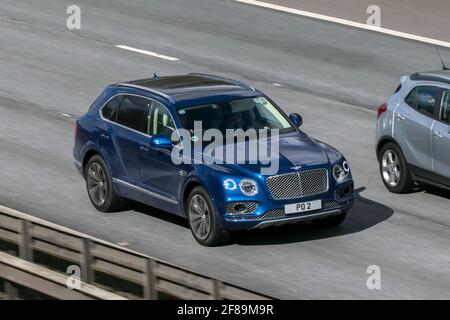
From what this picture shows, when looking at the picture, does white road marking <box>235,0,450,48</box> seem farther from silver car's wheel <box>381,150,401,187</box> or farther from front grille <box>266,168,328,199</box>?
front grille <box>266,168,328,199</box>

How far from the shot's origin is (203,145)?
49.7 feet

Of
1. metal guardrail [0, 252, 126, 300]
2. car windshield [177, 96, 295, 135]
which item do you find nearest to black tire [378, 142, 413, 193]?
car windshield [177, 96, 295, 135]

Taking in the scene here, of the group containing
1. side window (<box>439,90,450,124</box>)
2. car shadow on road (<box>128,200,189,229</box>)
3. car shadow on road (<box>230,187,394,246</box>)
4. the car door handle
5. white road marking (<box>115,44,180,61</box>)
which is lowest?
car shadow on road (<box>128,200,189,229</box>)

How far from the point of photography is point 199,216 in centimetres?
1491

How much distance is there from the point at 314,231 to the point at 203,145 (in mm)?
1791

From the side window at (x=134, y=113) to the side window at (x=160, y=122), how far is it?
12 centimetres

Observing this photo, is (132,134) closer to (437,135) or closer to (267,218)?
(267,218)

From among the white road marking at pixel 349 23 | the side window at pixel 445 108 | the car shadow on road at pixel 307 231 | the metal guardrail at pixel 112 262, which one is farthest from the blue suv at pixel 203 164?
the white road marking at pixel 349 23

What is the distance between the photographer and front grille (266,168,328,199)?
47.7ft

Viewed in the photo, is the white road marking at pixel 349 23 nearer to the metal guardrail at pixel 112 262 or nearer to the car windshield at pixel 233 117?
the car windshield at pixel 233 117

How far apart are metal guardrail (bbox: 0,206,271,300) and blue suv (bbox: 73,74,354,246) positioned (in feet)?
7.50

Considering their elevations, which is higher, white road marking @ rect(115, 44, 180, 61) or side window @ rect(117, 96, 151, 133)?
side window @ rect(117, 96, 151, 133)
